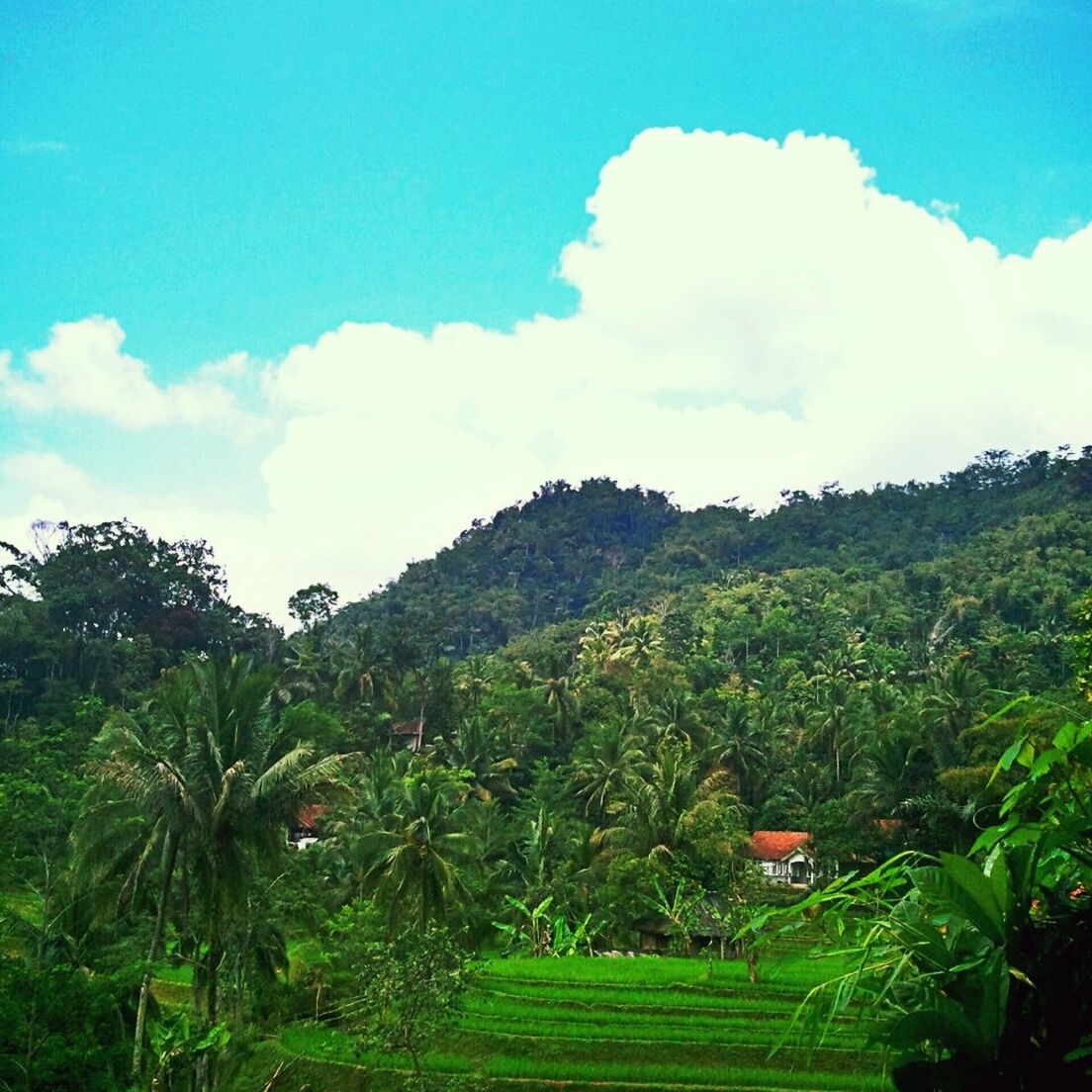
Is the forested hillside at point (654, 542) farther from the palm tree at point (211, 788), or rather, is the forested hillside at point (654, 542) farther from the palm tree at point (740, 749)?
the palm tree at point (211, 788)

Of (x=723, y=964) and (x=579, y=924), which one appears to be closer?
A: (x=723, y=964)

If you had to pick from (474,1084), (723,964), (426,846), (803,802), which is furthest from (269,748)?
(803,802)

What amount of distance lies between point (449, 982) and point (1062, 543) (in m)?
72.8

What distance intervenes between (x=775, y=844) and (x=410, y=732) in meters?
20.3

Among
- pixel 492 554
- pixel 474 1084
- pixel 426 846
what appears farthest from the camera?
pixel 492 554

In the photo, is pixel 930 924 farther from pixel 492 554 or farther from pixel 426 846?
pixel 492 554

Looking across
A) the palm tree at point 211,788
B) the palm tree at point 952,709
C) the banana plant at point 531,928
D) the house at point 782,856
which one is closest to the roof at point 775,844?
the house at point 782,856

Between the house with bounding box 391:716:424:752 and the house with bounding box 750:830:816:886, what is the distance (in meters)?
A: 18.0

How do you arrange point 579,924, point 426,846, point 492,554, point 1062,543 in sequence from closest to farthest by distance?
point 426,846 < point 579,924 < point 1062,543 < point 492,554

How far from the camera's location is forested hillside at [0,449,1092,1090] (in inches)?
747

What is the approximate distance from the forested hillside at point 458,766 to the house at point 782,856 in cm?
212

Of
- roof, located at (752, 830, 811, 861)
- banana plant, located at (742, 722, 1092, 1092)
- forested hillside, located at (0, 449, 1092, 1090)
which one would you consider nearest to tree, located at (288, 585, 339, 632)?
forested hillside, located at (0, 449, 1092, 1090)

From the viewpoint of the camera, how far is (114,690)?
5688 centimetres

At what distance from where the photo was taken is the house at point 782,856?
48.4 metres
